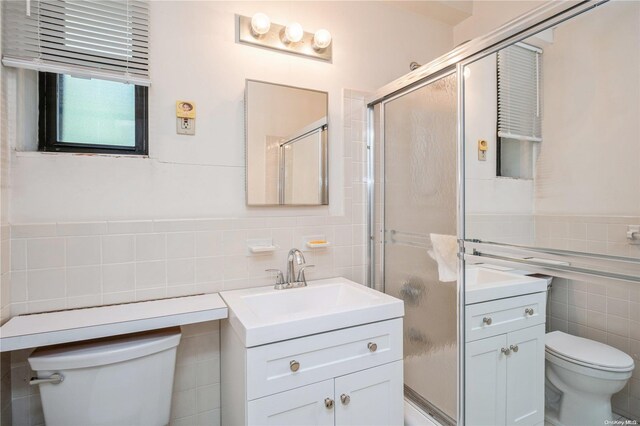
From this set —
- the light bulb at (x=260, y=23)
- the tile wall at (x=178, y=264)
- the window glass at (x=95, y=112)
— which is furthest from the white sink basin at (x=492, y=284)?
the window glass at (x=95, y=112)

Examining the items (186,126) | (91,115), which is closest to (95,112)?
(91,115)

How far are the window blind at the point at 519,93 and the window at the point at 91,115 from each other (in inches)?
59.9

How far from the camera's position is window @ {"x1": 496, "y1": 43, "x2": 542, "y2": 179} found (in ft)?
3.76

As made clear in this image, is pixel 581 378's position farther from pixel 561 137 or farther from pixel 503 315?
pixel 561 137

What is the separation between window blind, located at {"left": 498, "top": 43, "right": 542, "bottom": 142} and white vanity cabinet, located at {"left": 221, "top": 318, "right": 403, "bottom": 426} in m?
0.88

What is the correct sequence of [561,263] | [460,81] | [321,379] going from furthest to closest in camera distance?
1. [460,81]
2. [321,379]
3. [561,263]

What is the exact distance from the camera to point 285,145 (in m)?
1.71

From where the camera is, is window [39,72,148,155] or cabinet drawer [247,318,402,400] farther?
window [39,72,148,155]

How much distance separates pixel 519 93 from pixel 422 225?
2.27 feet

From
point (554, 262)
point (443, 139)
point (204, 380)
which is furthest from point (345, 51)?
point (204, 380)

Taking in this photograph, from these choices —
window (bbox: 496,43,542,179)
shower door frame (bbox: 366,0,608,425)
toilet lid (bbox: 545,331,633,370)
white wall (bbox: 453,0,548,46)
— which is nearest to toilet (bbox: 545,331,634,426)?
toilet lid (bbox: 545,331,633,370)

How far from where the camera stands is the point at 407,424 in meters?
1.53

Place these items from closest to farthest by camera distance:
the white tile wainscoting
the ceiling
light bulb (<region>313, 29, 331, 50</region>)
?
the white tile wainscoting
light bulb (<region>313, 29, 331, 50</region>)
the ceiling

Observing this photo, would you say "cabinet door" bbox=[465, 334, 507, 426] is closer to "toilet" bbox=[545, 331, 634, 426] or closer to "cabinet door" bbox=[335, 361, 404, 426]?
"toilet" bbox=[545, 331, 634, 426]
